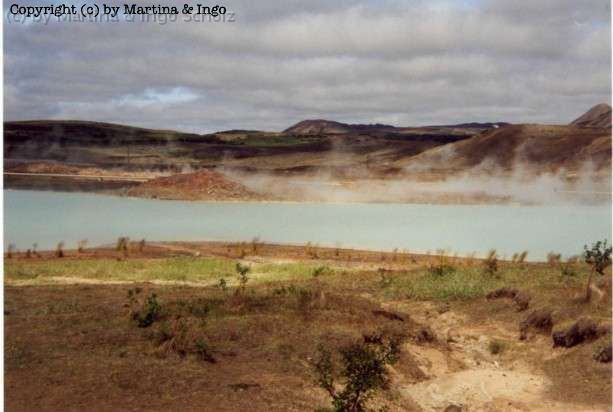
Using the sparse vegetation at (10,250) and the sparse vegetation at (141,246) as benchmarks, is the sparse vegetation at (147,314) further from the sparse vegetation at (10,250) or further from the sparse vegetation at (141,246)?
the sparse vegetation at (141,246)

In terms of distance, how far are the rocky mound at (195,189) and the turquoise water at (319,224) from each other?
3235 mm

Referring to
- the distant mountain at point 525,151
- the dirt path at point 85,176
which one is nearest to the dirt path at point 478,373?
the distant mountain at point 525,151

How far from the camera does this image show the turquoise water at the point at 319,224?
31562 millimetres

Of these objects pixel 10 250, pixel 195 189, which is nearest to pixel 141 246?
pixel 10 250

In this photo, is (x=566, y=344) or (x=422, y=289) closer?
(x=566, y=344)

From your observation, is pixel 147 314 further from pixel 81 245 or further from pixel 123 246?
pixel 81 245

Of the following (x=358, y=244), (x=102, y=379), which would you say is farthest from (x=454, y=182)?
(x=102, y=379)

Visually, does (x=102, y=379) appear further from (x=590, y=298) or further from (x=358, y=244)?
(x=358, y=244)

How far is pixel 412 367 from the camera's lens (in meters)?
11.3

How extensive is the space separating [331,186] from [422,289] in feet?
157

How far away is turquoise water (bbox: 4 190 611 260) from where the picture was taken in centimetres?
3156

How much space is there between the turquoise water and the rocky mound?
323 cm

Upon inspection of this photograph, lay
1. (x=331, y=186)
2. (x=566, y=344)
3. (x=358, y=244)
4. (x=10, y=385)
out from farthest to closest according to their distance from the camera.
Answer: (x=331, y=186) → (x=358, y=244) → (x=566, y=344) → (x=10, y=385)

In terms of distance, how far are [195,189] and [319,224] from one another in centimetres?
2079
